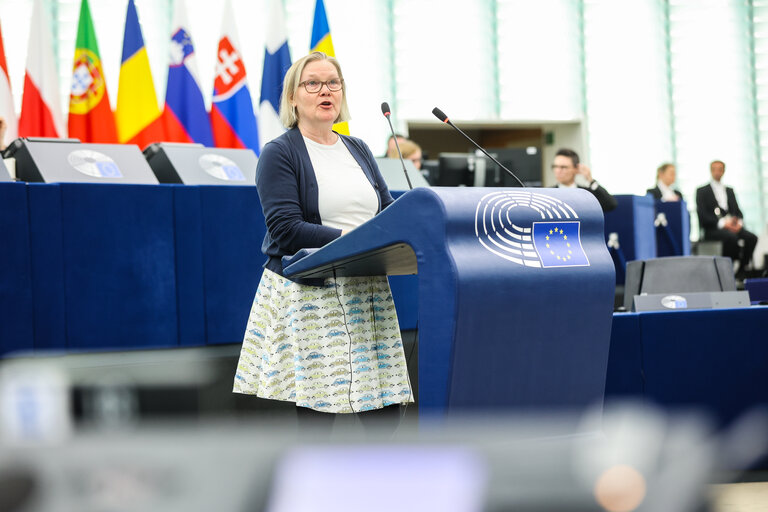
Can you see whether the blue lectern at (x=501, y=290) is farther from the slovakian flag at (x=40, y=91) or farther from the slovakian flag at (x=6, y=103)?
the slovakian flag at (x=40, y=91)

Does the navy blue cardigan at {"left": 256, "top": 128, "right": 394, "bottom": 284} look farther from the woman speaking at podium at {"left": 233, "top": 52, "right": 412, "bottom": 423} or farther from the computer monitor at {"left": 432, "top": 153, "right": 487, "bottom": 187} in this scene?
the computer monitor at {"left": 432, "top": 153, "right": 487, "bottom": 187}

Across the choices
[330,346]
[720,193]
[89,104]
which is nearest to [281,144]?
[330,346]

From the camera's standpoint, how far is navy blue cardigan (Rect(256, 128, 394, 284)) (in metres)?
1.63

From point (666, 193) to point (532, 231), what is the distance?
735 cm

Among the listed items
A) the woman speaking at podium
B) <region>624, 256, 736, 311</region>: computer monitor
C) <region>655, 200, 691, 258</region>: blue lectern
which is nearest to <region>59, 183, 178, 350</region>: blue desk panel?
the woman speaking at podium

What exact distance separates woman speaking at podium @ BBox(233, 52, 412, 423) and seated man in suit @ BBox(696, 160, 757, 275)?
24.2ft

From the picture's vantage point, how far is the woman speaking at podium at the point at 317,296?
1.65 m

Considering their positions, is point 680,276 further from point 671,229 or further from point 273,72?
point 273,72

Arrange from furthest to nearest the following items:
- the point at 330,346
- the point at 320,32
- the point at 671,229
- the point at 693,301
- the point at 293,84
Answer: the point at 671,229, the point at 320,32, the point at 693,301, the point at 293,84, the point at 330,346

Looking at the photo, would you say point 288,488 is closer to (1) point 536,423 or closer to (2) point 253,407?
(1) point 536,423

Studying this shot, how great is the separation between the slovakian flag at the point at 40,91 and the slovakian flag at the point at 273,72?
1518 millimetres

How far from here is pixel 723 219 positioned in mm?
8523

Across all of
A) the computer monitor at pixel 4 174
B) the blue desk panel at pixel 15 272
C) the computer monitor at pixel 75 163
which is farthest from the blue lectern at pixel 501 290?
the computer monitor at pixel 75 163

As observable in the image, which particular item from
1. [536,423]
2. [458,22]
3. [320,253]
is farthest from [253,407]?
[458,22]
